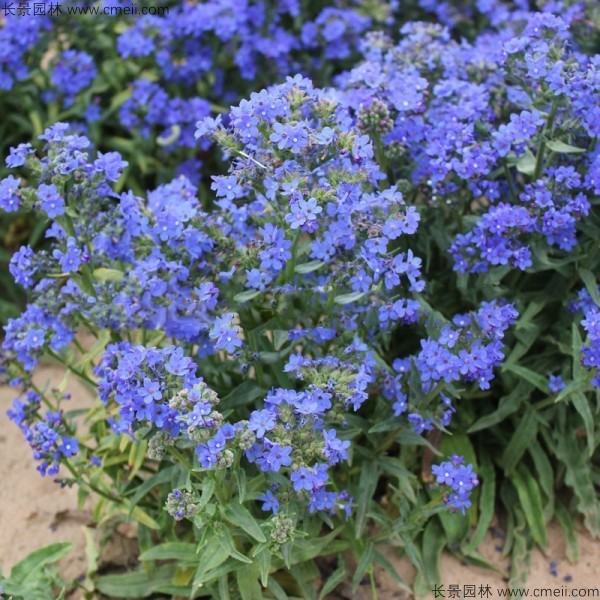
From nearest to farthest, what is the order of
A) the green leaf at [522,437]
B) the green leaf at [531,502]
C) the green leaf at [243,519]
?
the green leaf at [243,519], the green leaf at [522,437], the green leaf at [531,502]

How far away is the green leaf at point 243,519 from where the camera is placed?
420 cm

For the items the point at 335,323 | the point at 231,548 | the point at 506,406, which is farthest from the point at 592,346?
the point at 231,548

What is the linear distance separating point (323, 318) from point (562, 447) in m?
1.53

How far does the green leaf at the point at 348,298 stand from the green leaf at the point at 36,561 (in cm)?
203

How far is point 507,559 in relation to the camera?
17.9ft

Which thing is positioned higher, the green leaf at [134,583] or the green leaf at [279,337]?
the green leaf at [279,337]

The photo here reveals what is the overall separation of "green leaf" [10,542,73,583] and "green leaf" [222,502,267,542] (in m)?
1.29

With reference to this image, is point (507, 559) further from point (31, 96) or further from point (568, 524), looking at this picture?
point (31, 96)

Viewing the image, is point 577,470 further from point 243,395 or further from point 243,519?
point 243,519

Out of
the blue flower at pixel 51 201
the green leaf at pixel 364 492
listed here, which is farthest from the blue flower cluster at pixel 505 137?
the blue flower at pixel 51 201

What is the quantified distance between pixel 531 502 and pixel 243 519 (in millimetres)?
1962

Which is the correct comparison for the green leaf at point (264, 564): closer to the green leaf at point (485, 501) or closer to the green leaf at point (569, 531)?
the green leaf at point (485, 501)

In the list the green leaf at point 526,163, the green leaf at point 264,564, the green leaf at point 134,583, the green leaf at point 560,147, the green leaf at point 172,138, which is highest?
the green leaf at point 560,147

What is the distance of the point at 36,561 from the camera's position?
5.11m
